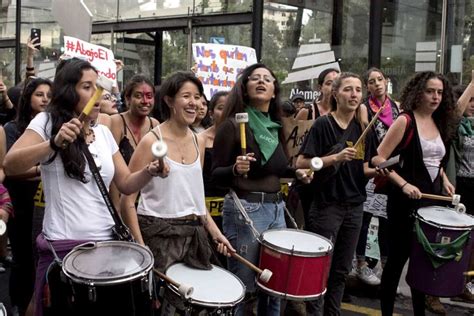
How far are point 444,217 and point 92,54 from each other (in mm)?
3604

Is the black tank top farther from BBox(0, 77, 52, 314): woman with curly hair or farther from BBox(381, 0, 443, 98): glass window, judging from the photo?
BBox(381, 0, 443, 98): glass window

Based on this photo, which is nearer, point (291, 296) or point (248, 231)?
point (291, 296)

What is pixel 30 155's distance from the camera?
8.97ft

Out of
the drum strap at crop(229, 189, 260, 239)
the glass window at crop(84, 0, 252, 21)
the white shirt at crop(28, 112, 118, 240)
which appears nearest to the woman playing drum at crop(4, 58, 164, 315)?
the white shirt at crop(28, 112, 118, 240)

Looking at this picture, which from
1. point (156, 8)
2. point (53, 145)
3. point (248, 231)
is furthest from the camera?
point (156, 8)

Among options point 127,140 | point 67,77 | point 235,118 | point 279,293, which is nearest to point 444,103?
point 235,118

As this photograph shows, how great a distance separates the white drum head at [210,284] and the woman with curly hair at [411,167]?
5.48ft

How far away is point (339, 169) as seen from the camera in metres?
4.16

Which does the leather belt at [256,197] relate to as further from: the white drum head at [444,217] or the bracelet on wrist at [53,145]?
the bracelet on wrist at [53,145]

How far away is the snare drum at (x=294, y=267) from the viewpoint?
3.49 m

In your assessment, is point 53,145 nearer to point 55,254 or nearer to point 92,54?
point 55,254

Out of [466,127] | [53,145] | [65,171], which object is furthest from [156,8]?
[53,145]

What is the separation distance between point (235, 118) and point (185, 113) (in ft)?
1.58

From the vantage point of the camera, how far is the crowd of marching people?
9.48 feet
